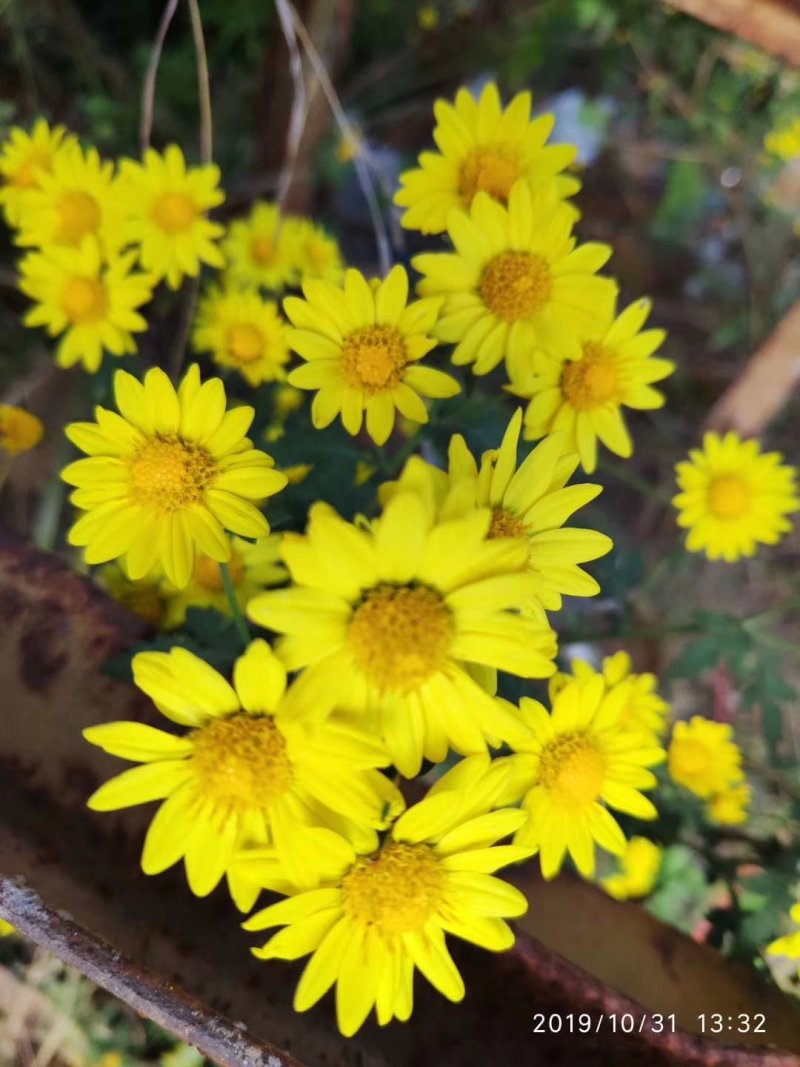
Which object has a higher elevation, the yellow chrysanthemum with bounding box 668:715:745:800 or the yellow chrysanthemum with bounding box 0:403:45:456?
the yellow chrysanthemum with bounding box 668:715:745:800

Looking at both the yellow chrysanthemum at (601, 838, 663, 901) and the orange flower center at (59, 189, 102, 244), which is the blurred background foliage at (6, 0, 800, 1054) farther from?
the orange flower center at (59, 189, 102, 244)

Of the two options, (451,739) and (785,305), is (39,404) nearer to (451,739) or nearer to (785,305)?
(451,739)

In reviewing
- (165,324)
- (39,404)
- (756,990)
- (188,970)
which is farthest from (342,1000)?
(165,324)

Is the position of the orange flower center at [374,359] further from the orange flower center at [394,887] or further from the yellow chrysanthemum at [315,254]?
the yellow chrysanthemum at [315,254]

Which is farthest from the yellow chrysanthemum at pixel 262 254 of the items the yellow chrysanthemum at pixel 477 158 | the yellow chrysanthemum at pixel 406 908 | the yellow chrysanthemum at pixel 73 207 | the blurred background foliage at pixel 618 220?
the yellow chrysanthemum at pixel 406 908

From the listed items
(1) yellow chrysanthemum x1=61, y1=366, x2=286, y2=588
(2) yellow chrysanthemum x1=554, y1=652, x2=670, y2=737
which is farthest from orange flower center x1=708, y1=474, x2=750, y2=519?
(1) yellow chrysanthemum x1=61, y1=366, x2=286, y2=588
